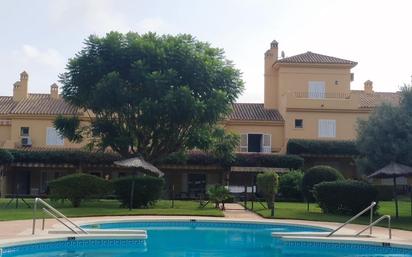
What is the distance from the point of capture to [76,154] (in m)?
39.2

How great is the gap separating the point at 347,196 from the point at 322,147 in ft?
56.7

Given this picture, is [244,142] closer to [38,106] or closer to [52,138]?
[52,138]

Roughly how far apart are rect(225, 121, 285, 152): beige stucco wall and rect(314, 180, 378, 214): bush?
64.5ft

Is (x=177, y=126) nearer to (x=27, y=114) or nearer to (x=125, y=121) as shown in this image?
(x=125, y=121)

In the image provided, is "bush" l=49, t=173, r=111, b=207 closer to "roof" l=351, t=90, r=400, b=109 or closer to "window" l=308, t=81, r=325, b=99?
"window" l=308, t=81, r=325, b=99

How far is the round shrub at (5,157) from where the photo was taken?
121ft

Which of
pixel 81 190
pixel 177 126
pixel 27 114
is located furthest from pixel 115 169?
pixel 81 190

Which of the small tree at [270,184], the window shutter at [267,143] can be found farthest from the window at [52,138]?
the small tree at [270,184]

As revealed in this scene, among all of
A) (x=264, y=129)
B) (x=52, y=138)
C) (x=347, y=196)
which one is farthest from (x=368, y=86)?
(x=347, y=196)

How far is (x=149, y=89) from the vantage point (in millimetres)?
29406

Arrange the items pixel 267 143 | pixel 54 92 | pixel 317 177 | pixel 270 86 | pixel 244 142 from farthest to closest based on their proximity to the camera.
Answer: pixel 54 92
pixel 270 86
pixel 244 142
pixel 267 143
pixel 317 177

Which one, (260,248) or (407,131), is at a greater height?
(407,131)

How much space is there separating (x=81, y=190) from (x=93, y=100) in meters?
5.42

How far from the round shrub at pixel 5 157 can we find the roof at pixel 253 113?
16356mm
